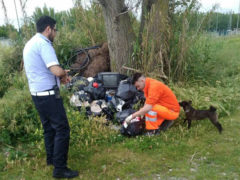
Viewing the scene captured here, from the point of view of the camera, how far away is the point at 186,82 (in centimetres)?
654

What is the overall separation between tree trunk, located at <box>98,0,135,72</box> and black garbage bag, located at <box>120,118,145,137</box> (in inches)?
85.6

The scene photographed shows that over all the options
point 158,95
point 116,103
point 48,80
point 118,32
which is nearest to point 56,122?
point 48,80

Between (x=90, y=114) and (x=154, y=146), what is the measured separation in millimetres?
1582

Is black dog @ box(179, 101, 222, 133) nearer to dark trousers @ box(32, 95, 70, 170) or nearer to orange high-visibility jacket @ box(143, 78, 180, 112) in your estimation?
orange high-visibility jacket @ box(143, 78, 180, 112)

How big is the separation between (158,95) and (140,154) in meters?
1.02

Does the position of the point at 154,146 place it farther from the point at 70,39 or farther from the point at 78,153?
the point at 70,39

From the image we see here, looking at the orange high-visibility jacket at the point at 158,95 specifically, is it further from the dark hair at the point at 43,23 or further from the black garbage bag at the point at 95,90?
the dark hair at the point at 43,23

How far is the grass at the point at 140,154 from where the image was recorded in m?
3.52

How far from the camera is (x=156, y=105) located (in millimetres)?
4496

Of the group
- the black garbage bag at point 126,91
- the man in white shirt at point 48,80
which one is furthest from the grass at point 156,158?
the black garbage bag at point 126,91

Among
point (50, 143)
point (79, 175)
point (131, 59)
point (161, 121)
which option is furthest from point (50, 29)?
point (131, 59)

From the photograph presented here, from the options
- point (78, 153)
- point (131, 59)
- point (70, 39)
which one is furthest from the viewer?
point (70, 39)

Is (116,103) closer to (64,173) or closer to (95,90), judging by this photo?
(95,90)

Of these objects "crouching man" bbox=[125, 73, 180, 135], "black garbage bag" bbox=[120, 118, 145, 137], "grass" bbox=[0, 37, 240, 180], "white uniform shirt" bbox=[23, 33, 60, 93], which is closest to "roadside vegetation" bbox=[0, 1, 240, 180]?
"grass" bbox=[0, 37, 240, 180]
